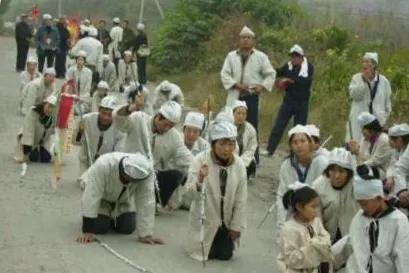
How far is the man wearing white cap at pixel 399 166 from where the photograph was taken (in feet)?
31.1

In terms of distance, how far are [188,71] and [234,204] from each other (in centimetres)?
1894

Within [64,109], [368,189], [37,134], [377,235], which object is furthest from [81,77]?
[377,235]

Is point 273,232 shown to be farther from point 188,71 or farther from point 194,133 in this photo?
point 188,71

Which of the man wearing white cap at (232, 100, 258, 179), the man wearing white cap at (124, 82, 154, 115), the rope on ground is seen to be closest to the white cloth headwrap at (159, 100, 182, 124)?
the man wearing white cap at (124, 82, 154, 115)

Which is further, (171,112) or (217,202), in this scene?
(171,112)

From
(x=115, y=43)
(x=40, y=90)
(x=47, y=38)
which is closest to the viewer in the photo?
(x=40, y=90)

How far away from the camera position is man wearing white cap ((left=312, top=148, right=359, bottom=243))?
348 inches

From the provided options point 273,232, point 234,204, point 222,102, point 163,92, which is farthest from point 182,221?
point 222,102

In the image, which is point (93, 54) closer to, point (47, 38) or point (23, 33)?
point (47, 38)

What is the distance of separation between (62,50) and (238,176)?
1987 cm

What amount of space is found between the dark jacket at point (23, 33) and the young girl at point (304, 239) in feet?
73.0

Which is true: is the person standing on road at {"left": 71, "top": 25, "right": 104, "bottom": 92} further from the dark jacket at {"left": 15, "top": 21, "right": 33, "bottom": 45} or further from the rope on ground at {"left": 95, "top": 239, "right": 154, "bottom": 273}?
the rope on ground at {"left": 95, "top": 239, "right": 154, "bottom": 273}

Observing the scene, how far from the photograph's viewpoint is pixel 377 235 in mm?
7645

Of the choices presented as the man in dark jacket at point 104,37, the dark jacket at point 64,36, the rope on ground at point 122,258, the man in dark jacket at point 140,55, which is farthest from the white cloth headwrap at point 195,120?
the man in dark jacket at point 104,37
